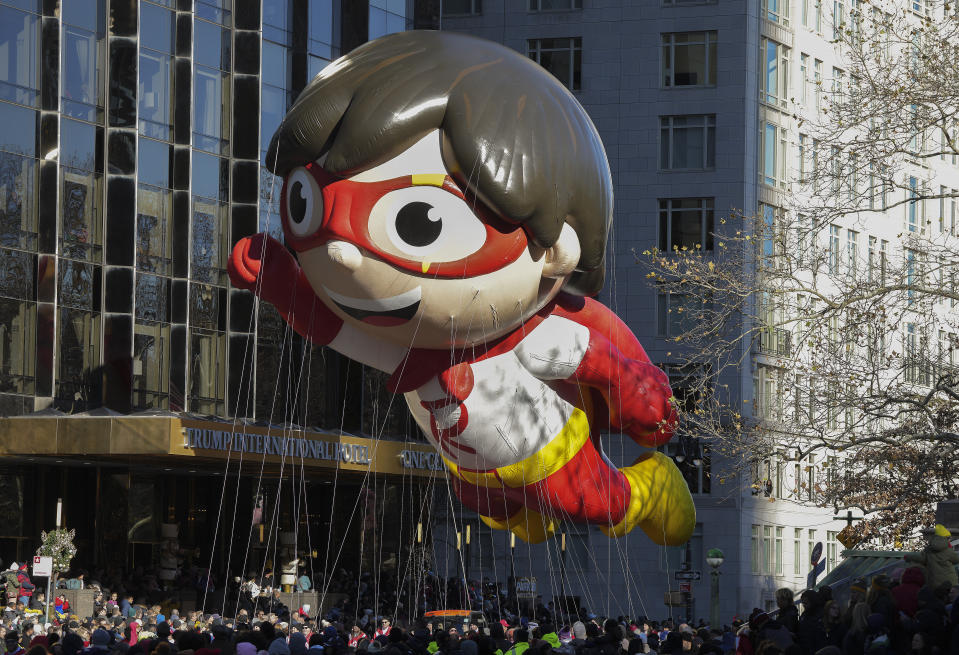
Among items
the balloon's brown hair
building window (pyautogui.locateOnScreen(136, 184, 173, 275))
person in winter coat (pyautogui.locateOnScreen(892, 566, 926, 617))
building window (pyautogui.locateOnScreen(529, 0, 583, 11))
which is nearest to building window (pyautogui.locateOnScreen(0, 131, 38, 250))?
building window (pyautogui.locateOnScreen(136, 184, 173, 275))

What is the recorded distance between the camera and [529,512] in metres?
19.5

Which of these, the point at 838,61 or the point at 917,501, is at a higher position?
the point at 838,61

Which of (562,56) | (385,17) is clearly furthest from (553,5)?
(385,17)

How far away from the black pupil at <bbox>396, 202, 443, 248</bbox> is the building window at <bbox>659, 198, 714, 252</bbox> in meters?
34.5

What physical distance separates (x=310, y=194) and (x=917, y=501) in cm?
1589

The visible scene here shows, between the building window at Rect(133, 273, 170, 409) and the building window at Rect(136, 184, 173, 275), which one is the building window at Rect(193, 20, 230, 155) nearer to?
the building window at Rect(136, 184, 173, 275)

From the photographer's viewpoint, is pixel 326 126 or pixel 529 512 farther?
pixel 529 512

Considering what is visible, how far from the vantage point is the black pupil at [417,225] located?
638 inches

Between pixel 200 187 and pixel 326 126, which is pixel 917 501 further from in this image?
pixel 200 187

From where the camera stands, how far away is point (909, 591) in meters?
14.9

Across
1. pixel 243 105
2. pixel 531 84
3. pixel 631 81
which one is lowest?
pixel 531 84

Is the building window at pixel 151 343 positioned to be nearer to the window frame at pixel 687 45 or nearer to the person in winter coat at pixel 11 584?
the person in winter coat at pixel 11 584

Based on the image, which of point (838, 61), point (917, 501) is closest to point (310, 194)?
point (917, 501)

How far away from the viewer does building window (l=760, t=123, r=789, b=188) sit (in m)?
51.3
